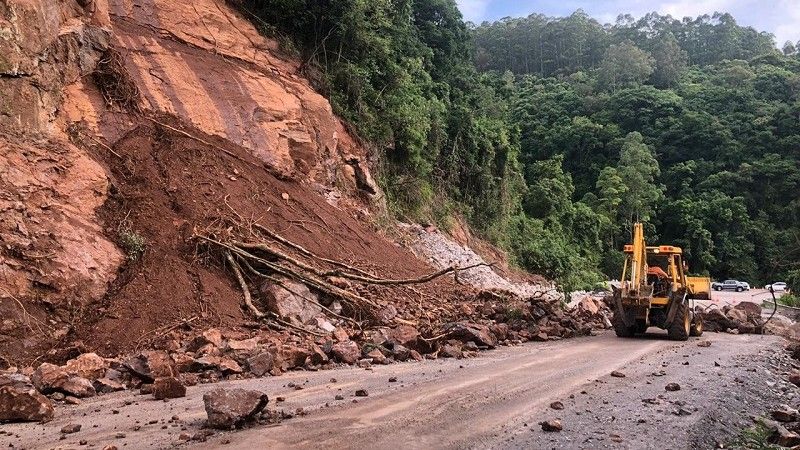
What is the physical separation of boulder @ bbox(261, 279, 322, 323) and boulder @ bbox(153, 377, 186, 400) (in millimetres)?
3836

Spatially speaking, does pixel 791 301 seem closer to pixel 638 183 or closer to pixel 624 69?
pixel 638 183

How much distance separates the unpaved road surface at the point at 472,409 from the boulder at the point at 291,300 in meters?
2.28

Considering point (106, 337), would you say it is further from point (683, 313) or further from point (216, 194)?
point (683, 313)

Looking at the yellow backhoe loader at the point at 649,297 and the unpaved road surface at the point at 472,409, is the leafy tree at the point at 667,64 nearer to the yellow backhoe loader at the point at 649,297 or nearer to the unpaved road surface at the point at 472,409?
the yellow backhoe loader at the point at 649,297

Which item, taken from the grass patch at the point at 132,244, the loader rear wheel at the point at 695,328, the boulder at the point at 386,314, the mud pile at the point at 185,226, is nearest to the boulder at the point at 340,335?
the mud pile at the point at 185,226

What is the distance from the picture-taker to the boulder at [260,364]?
7727mm

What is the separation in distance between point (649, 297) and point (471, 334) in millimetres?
4642

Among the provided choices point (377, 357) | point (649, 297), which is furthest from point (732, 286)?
point (377, 357)

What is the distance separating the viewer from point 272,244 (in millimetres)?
11750

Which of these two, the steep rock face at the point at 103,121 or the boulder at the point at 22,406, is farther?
the steep rock face at the point at 103,121

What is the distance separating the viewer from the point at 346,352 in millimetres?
8867

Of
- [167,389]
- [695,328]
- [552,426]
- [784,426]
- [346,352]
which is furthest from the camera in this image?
[695,328]

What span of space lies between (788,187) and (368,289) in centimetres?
5096

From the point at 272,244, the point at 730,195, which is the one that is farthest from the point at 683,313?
the point at 730,195
